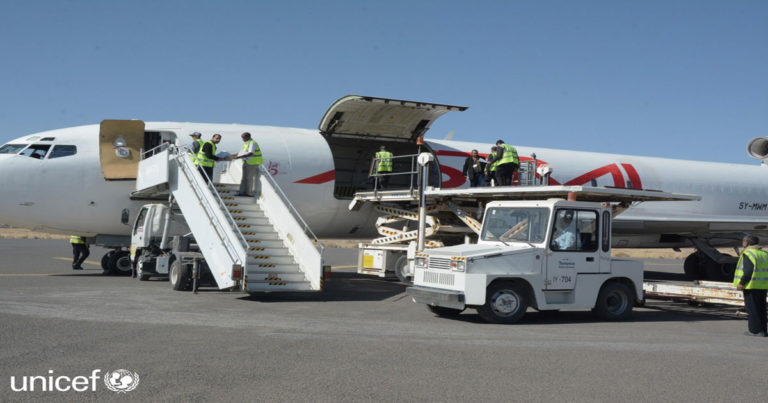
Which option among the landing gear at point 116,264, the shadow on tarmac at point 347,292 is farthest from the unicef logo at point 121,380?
the landing gear at point 116,264

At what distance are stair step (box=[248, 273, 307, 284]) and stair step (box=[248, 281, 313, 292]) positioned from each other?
0.09 metres

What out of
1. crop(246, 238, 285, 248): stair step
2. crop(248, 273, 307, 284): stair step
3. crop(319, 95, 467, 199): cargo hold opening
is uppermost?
crop(319, 95, 467, 199): cargo hold opening

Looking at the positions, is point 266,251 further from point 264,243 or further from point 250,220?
point 250,220

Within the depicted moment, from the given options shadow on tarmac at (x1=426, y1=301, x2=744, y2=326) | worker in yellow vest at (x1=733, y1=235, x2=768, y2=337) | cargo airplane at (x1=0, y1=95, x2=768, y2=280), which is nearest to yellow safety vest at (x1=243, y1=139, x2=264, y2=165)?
cargo airplane at (x1=0, y1=95, x2=768, y2=280)

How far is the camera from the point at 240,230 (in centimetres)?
1390

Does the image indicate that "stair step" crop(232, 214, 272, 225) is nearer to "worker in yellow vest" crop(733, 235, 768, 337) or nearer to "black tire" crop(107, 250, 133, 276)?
"black tire" crop(107, 250, 133, 276)

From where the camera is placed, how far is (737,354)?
8469 millimetres

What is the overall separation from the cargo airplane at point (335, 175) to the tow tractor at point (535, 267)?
16.8 feet

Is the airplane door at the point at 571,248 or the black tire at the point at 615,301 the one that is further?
the black tire at the point at 615,301

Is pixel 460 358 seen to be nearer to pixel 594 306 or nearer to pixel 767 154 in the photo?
pixel 594 306

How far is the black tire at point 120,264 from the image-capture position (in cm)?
1777

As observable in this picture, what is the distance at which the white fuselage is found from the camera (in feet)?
51.0

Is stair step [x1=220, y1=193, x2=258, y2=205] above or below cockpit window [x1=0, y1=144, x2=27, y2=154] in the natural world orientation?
below

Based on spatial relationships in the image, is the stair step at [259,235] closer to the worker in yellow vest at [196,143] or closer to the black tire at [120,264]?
the worker in yellow vest at [196,143]
